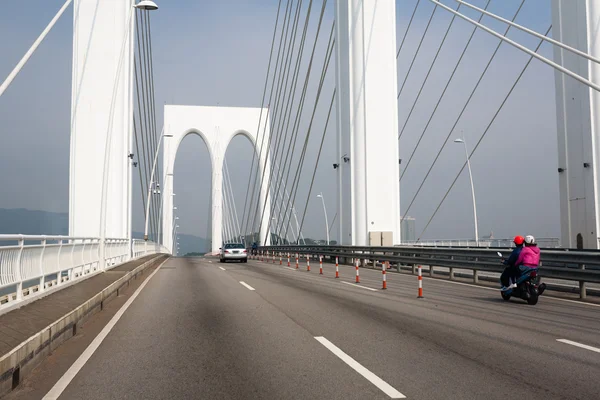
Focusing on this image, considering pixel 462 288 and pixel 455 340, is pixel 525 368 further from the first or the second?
pixel 462 288

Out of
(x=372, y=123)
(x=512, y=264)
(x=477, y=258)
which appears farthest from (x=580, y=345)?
(x=372, y=123)

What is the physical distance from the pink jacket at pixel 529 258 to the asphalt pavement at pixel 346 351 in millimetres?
852

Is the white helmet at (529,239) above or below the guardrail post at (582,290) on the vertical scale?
above

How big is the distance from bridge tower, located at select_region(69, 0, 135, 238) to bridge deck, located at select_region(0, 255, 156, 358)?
16.3 metres

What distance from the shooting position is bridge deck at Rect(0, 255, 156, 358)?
6.79 m

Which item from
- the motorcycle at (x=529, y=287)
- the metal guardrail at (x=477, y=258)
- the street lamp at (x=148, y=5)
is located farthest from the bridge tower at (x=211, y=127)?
the motorcycle at (x=529, y=287)

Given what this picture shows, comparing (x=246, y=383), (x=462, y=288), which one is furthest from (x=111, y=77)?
(x=246, y=383)

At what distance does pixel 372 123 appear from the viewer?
1305 inches

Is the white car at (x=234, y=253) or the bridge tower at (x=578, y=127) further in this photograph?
the white car at (x=234, y=253)

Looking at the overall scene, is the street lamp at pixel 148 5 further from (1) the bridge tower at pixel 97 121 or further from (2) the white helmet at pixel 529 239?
(2) the white helmet at pixel 529 239

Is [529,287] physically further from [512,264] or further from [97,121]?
[97,121]

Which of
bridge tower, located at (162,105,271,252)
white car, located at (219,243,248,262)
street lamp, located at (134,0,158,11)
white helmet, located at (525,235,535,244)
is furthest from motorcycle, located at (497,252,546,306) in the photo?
bridge tower, located at (162,105,271,252)

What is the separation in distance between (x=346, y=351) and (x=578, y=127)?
811 inches

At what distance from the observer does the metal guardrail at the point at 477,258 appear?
13203 millimetres
